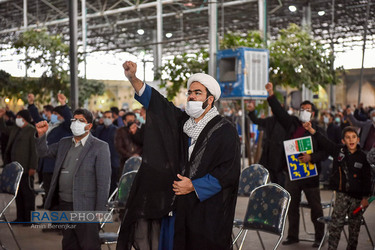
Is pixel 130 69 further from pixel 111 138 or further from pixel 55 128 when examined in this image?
pixel 111 138

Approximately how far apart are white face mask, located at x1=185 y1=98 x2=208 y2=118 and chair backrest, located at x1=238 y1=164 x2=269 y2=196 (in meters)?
2.96

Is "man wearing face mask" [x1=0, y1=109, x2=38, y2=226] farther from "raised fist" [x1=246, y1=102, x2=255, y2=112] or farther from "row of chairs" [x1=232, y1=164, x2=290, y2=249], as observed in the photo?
"row of chairs" [x1=232, y1=164, x2=290, y2=249]

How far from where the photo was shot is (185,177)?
11.4ft

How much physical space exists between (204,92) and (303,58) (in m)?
9.78

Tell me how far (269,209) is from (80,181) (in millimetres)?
Result: 1625

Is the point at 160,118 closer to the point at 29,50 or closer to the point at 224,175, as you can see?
the point at 224,175

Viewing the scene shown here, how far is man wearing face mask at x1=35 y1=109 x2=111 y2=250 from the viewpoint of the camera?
16.4 feet

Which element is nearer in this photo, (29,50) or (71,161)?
(71,161)

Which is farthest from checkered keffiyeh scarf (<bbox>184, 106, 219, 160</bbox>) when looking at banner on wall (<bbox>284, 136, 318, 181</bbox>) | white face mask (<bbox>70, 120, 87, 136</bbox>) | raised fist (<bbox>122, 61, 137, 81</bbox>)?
banner on wall (<bbox>284, 136, 318, 181</bbox>)

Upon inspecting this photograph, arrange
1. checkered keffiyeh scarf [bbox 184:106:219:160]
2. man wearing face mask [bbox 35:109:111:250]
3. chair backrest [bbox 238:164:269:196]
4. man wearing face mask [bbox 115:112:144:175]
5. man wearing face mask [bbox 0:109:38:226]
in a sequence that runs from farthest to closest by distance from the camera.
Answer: man wearing face mask [bbox 115:112:144:175] → man wearing face mask [bbox 0:109:38:226] → chair backrest [bbox 238:164:269:196] → man wearing face mask [bbox 35:109:111:250] → checkered keffiyeh scarf [bbox 184:106:219:160]

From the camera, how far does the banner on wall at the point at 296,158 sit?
6.66 m

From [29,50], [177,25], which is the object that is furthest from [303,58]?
[177,25]

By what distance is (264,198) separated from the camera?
497cm

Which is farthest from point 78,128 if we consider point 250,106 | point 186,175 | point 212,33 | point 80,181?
point 212,33
